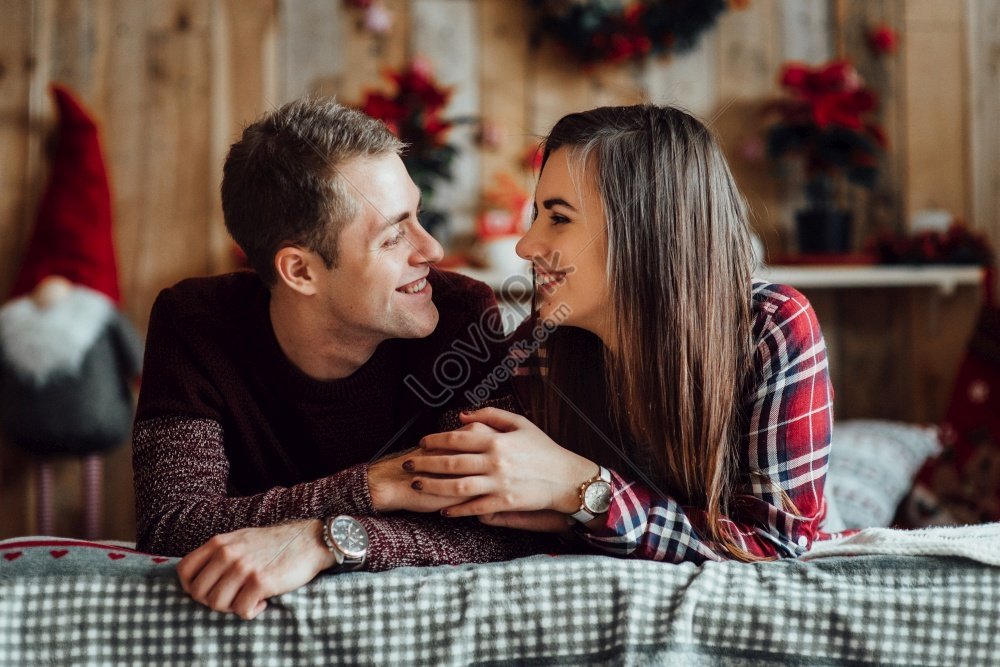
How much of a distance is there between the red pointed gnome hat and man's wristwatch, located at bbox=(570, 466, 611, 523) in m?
1.71

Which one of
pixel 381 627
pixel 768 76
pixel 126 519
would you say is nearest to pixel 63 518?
pixel 126 519

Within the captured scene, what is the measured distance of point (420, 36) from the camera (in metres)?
2.45

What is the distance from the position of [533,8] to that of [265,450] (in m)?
1.74

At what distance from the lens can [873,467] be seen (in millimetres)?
1931

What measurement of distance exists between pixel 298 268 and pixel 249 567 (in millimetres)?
510

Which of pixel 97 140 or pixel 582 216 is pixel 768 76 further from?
pixel 97 140

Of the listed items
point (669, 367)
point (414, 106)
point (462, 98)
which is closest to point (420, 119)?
point (414, 106)

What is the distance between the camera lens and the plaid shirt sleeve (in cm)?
98

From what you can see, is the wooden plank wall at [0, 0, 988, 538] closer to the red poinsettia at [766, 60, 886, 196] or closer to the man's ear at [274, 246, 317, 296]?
the red poinsettia at [766, 60, 886, 196]

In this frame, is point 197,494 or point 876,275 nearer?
point 197,494

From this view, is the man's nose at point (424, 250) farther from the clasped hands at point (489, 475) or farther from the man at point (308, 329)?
the clasped hands at point (489, 475)

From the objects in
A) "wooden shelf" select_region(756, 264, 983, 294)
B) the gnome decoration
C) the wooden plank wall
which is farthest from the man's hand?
"wooden shelf" select_region(756, 264, 983, 294)

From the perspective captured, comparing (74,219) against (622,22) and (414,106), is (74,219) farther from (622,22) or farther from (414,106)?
(622,22)

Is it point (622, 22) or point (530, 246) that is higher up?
point (622, 22)
